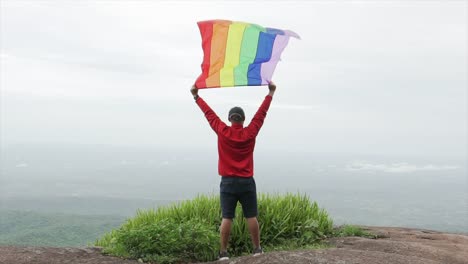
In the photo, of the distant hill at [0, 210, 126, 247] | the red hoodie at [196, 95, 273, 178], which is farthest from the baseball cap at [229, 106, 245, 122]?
the distant hill at [0, 210, 126, 247]

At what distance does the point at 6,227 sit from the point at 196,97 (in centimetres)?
14297

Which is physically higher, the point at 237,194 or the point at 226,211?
the point at 237,194

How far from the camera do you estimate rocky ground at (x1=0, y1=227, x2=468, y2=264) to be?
22.8 feet

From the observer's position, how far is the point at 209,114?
7703 mm

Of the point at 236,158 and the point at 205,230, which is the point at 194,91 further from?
the point at 205,230

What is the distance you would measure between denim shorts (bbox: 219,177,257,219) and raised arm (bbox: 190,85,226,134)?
84 centimetres

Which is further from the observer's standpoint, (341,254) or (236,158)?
(236,158)

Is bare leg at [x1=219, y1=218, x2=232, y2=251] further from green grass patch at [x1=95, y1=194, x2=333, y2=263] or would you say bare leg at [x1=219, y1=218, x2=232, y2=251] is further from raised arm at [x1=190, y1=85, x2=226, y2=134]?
raised arm at [x1=190, y1=85, x2=226, y2=134]

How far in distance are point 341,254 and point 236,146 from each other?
90.7 inches

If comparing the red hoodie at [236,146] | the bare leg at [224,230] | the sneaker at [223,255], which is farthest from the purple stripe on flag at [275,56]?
the sneaker at [223,255]

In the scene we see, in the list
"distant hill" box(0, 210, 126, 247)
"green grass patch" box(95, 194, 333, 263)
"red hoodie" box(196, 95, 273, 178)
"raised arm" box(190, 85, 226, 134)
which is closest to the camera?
"red hoodie" box(196, 95, 273, 178)

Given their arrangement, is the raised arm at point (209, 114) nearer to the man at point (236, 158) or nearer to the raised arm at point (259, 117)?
the man at point (236, 158)

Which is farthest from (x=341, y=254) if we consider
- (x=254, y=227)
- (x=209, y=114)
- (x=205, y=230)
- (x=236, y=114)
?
(x=209, y=114)

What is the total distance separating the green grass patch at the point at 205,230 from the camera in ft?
26.7
